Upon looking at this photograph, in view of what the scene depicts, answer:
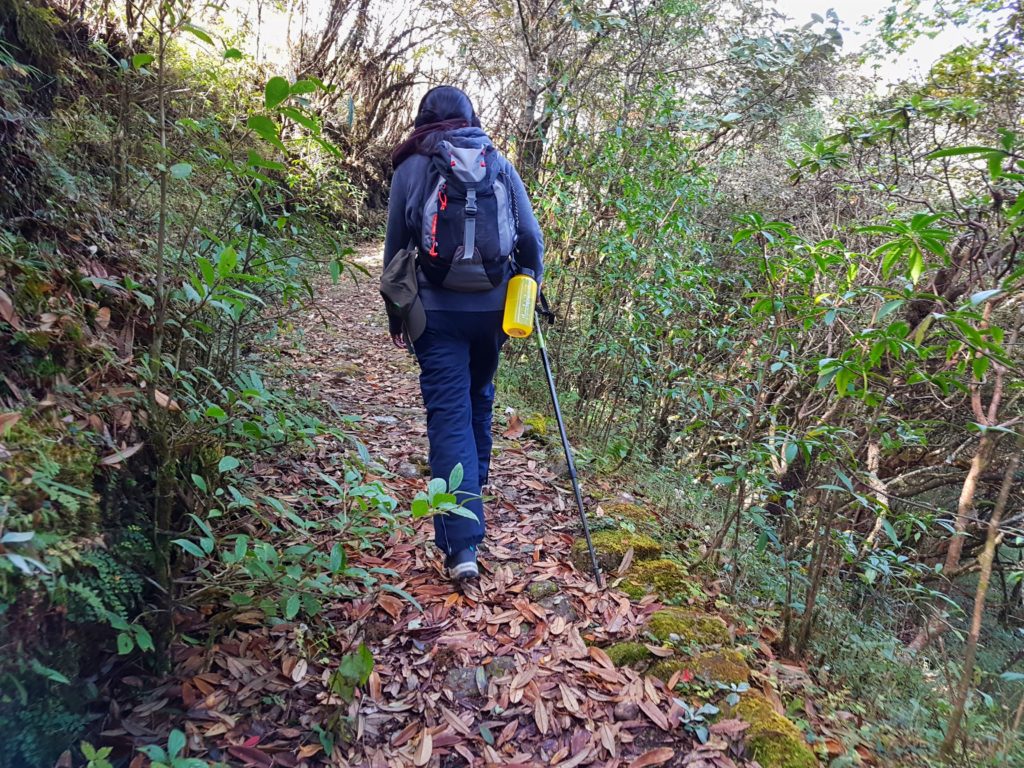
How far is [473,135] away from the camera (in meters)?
2.80

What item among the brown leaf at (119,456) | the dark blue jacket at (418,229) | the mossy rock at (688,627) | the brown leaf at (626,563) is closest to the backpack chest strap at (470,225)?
the dark blue jacket at (418,229)

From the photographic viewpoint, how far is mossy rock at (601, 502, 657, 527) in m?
3.60

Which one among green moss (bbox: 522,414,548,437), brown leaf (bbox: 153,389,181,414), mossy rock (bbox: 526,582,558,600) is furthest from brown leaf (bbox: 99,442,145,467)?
green moss (bbox: 522,414,548,437)

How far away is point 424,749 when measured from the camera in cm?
199

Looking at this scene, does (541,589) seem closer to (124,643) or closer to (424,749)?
(424,749)

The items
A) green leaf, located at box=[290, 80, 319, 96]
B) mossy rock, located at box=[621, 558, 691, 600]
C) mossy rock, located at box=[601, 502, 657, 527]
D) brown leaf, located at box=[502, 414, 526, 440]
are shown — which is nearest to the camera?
green leaf, located at box=[290, 80, 319, 96]

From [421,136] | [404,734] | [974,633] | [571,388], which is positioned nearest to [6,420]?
[404,734]

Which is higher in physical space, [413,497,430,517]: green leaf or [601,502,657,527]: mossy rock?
[413,497,430,517]: green leaf

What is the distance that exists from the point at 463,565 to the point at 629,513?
1.37 meters

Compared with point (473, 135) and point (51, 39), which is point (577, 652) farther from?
point (51, 39)

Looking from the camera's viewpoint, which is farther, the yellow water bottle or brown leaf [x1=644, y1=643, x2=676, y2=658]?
the yellow water bottle

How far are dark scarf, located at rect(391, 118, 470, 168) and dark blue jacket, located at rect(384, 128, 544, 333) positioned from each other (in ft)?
0.14

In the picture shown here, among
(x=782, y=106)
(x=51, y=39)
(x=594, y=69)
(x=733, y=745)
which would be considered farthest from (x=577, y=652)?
(x=782, y=106)

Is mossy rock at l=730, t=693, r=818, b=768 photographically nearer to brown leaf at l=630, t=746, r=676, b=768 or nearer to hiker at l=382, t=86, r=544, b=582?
brown leaf at l=630, t=746, r=676, b=768
